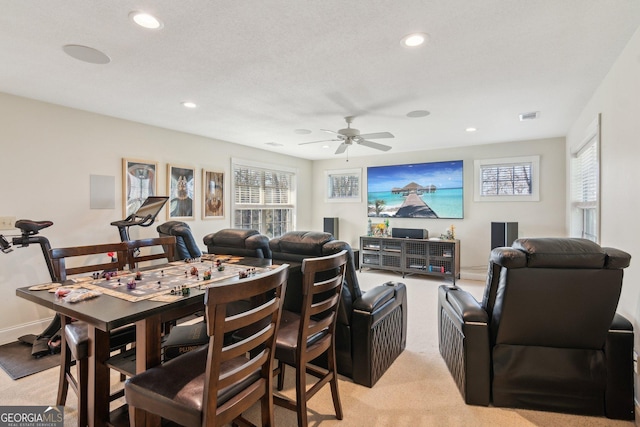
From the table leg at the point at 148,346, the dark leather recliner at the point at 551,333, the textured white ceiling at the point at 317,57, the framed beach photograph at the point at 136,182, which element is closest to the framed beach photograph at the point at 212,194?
the framed beach photograph at the point at 136,182

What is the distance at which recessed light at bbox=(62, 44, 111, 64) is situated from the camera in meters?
2.34

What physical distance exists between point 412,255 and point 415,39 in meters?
4.40

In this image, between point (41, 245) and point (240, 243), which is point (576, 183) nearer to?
point (240, 243)

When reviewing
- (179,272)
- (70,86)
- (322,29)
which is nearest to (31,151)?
(70,86)

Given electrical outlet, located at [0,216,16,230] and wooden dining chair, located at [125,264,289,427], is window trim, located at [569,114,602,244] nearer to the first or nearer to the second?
wooden dining chair, located at [125,264,289,427]

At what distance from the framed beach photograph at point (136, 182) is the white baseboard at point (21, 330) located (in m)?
1.46

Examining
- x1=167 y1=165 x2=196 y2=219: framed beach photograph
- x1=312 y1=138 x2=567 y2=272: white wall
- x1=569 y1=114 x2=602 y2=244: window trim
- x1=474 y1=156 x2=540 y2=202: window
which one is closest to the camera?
x1=569 y1=114 x2=602 y2=244: window trim

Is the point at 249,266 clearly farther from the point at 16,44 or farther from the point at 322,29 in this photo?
the point at 16,44

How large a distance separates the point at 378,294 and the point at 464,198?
14.4 ft

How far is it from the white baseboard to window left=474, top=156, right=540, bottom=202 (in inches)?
263

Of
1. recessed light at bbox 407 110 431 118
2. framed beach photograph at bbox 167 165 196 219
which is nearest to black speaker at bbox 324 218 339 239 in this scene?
framed beach photograph at bbox 167 165 196 219

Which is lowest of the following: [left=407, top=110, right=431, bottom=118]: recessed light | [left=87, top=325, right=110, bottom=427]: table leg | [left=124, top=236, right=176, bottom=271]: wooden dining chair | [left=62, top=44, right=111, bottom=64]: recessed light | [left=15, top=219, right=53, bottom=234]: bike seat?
[left=87, top=325, right=110, bottom=427]: table leg

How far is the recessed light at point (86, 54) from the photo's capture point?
2.34 meters

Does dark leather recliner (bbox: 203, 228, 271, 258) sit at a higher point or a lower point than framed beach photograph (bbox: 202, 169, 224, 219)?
lower
